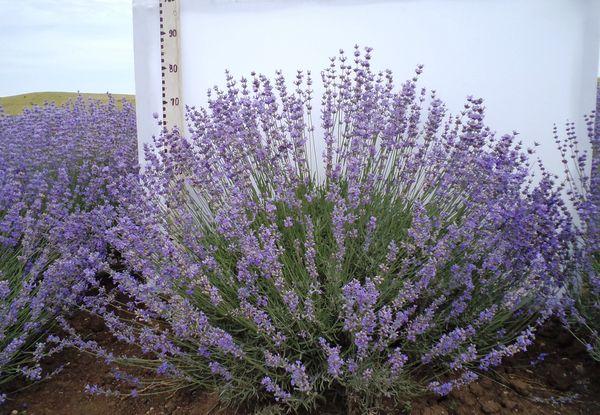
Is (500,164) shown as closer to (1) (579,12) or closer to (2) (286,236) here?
(2) (286,236)

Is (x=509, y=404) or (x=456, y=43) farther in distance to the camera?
(x=456, y=43)

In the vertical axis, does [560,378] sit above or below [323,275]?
below

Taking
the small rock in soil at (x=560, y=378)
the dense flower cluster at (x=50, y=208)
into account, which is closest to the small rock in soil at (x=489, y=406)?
the small rock in soil at (x=560, y=378)

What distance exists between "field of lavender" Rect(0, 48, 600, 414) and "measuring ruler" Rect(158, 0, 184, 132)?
0.84 m

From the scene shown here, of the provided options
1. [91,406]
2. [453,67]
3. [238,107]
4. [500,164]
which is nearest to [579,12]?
[453,67]

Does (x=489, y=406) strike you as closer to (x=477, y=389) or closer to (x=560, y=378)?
(x=477, y=389)

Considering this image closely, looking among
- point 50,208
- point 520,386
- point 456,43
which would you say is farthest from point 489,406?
point 50,208

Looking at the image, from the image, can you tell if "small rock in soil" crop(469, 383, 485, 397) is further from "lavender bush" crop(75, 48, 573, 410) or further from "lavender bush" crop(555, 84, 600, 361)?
"lavender bush" crop(555, 84, 600, 361)

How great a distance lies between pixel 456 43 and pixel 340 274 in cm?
229

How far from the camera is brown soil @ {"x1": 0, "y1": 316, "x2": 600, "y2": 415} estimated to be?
8.66 feet

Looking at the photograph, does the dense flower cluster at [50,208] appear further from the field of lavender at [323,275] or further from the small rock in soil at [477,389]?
the small rock in soil at [477,389]

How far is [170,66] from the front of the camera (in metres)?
4.38

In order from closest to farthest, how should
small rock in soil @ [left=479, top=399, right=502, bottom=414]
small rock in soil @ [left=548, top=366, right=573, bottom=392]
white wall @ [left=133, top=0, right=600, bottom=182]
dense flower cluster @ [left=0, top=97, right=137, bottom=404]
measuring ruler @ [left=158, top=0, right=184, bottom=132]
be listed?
small rock in soil @ [left=479, top=399, right=502, bottom=414] → small rock in soil @ [left=548, top=366, right=573, bottom=392] → dense flower cluster @ [left=0, top=97, right=137, bottom=404] → white wall @ [left=133, top=0, right=600, bottom=182] → measuring ruler @ [left=158, top=0, right=184, bottom=132]

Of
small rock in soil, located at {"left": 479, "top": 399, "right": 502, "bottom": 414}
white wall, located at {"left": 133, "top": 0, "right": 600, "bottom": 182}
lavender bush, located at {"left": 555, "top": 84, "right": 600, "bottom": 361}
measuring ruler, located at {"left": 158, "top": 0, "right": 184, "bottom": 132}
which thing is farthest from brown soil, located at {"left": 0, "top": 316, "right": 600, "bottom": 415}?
measuring ruler, located at {"left": 158, "top": 0, "right": 184, "bottom": 132}
